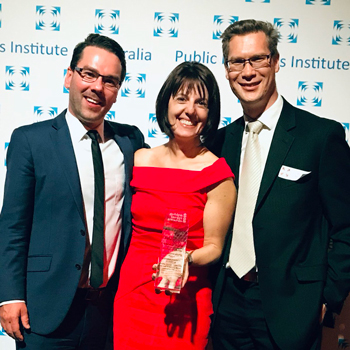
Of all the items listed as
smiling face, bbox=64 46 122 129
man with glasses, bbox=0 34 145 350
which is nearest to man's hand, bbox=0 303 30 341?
man with glasses, bbox=0 34 145 350

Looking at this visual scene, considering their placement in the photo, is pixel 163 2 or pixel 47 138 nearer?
pixel 47 138

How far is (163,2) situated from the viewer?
2773 mm

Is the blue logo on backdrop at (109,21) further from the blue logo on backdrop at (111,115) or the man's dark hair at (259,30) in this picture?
the man's dark hair at (259,30)

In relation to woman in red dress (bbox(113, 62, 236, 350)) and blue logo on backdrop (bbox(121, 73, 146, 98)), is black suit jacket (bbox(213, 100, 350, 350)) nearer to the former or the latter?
woman in red dress (bbox(113, 62, 236, 350))

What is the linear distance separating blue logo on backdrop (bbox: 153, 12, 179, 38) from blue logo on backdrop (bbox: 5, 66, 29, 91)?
100 cm

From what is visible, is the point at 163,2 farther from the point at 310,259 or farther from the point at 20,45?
the point at 310,259

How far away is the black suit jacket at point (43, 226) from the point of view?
1.81 meters

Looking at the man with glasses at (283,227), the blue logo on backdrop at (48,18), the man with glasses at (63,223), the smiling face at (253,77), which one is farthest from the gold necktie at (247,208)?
the blue logo on backdrop at (48,18)

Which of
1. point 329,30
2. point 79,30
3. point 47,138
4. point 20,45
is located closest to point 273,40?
point 329,30

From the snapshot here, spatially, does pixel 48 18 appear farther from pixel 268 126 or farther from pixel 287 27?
pixel 268 126

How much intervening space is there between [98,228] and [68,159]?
36 centimetres

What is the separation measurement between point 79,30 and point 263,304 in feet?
7.25

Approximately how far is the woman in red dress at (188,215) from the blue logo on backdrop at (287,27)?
1101mm

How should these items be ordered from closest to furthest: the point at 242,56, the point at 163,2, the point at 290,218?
1. the point at 290,218
2. the point at 242,56
3. the point at 163,2
